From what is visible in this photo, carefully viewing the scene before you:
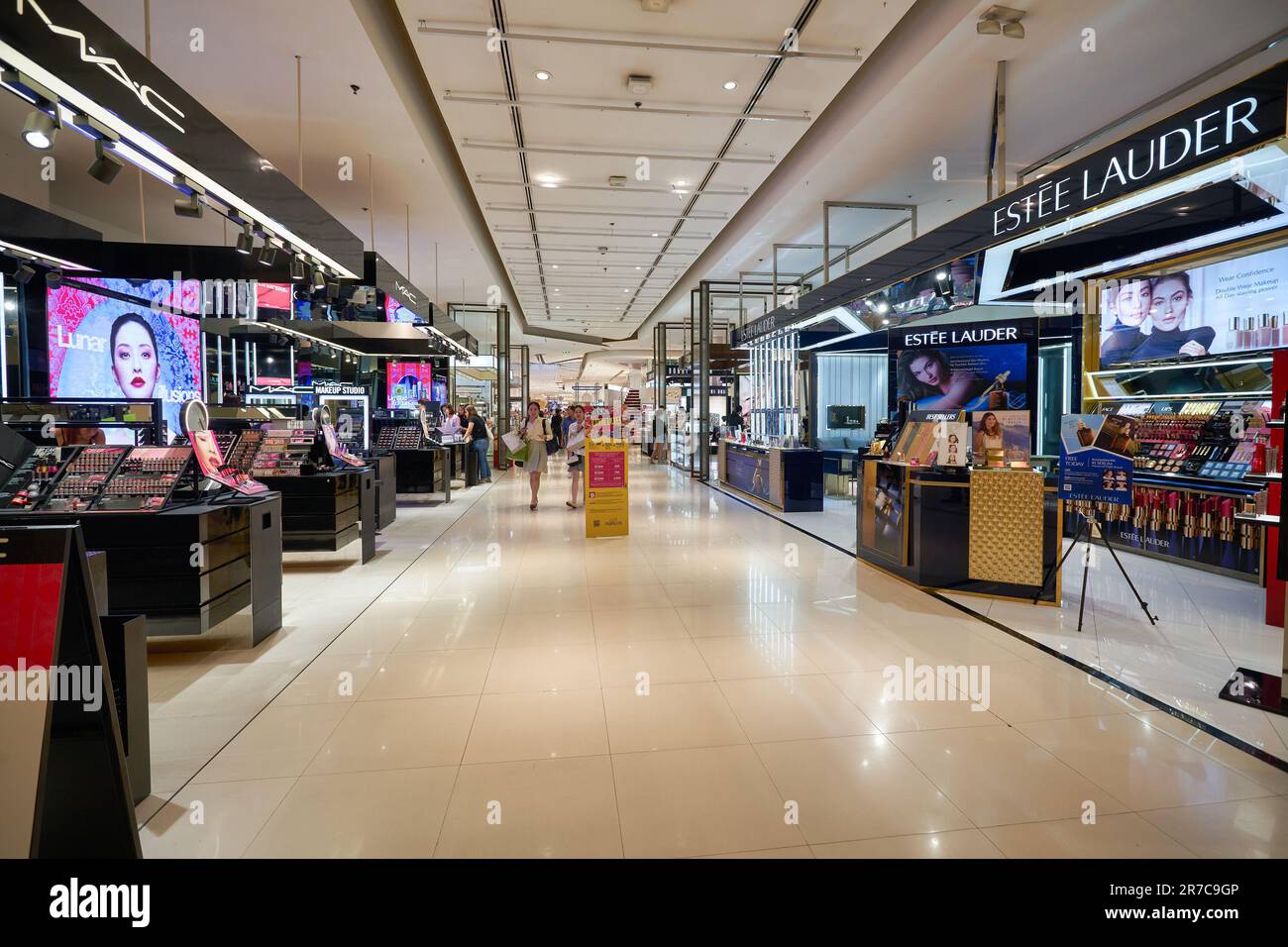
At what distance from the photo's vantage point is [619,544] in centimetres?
745

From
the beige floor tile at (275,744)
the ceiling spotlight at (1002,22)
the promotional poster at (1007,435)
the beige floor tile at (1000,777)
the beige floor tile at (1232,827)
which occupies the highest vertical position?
the ceiling spotlight at (1002,22)

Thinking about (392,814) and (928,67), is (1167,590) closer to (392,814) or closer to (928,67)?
(928,67)

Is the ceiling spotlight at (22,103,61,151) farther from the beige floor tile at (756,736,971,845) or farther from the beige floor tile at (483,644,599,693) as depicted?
the beige floor tile at (756,736,971,845)

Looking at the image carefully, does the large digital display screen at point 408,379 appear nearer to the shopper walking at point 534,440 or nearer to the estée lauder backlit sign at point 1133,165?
the shopper walking at point 534,440

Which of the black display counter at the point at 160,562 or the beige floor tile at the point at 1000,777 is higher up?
the black display counter at the point at 160,562

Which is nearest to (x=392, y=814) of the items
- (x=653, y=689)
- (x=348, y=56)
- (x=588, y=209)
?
(x=653, y=689)

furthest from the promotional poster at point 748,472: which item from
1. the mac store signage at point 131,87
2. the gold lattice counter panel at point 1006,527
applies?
the mac store signage at point 131,87

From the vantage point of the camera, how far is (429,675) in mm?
3619

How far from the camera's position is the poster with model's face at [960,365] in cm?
935

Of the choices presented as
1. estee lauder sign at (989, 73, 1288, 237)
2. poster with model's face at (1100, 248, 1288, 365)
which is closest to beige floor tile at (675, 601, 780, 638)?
estee lauder sign at (989, 73, 1288, 237)

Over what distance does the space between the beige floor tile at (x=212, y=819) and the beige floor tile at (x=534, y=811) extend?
64 centimetres

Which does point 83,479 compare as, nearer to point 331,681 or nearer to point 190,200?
point 190,200

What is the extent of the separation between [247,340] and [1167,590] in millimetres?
14816

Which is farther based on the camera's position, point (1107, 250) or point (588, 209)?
point (588, 209)
